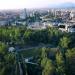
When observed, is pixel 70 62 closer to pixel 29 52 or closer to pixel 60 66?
pixel 60 66

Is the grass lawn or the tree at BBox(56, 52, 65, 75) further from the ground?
the tree at BBox(56, 52, 65, 75)

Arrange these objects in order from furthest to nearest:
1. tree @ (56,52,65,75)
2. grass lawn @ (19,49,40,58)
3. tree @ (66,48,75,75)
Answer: grass lawn @ (19,49,40,58) < tree @ (66,48,75,75) < tree @ (56,52,65,75)

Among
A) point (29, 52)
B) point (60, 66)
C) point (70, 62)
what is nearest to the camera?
point (60, 66)

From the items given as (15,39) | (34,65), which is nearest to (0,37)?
(15,39)

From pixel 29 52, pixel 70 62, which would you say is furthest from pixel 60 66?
pixel 29 52

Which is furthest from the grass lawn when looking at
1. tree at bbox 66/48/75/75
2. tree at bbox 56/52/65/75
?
tree at bbox 56/52/65/75

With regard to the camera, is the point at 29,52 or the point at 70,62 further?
the point at 29,52

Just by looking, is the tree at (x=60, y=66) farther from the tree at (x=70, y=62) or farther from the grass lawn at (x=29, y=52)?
the grass lawn at (x=29, y=52)

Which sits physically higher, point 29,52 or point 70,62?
point 70,62

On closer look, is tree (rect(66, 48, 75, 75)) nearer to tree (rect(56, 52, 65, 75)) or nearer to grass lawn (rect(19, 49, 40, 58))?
tree (rect(56, 52, 65, 75))

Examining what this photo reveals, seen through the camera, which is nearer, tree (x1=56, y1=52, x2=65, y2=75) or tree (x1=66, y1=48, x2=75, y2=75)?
tree (x1=56, y1=52, x2=65, y2=75)

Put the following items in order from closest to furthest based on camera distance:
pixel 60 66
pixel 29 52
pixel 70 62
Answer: pixel 60 66 → pixel 70 62 → pixel 29 52

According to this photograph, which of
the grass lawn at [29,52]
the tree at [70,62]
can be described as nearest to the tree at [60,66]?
the tree at [70,62]

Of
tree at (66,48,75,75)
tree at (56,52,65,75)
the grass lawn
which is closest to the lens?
tree at (56,52,65,75)
